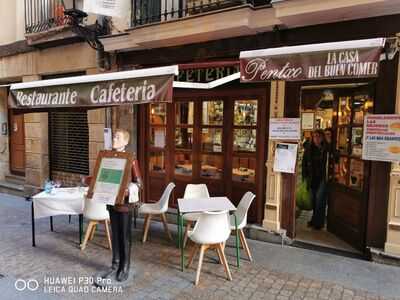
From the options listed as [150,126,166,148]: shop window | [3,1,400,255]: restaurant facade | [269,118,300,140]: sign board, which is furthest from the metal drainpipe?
[269,118,300,140]: sign board

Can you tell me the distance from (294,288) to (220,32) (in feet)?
12.2

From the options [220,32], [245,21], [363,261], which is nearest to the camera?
[363,261]

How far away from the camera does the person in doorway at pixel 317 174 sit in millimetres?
5852

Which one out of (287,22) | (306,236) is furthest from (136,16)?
(306,236)

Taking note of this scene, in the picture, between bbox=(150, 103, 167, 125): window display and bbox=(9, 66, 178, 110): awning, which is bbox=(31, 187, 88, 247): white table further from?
bbox=(150, 103, 167, 125): window display

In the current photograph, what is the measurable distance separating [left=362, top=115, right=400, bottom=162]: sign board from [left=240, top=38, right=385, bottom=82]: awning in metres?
1.30

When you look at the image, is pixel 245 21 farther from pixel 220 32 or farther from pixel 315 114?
pixel 315 114

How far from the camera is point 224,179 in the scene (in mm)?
5863

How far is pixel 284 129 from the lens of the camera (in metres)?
5.01

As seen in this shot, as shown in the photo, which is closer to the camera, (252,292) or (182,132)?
(252,292)

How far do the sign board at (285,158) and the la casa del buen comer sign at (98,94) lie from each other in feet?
6.93

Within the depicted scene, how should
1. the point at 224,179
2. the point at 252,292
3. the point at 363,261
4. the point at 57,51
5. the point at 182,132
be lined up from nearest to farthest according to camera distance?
the point at 252,292
the point at 363,261
the point at 224,179
the point at 182,132
the point at 57,51

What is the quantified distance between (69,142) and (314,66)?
6.09 meters

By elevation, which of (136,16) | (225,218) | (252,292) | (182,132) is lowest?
(252,292)
